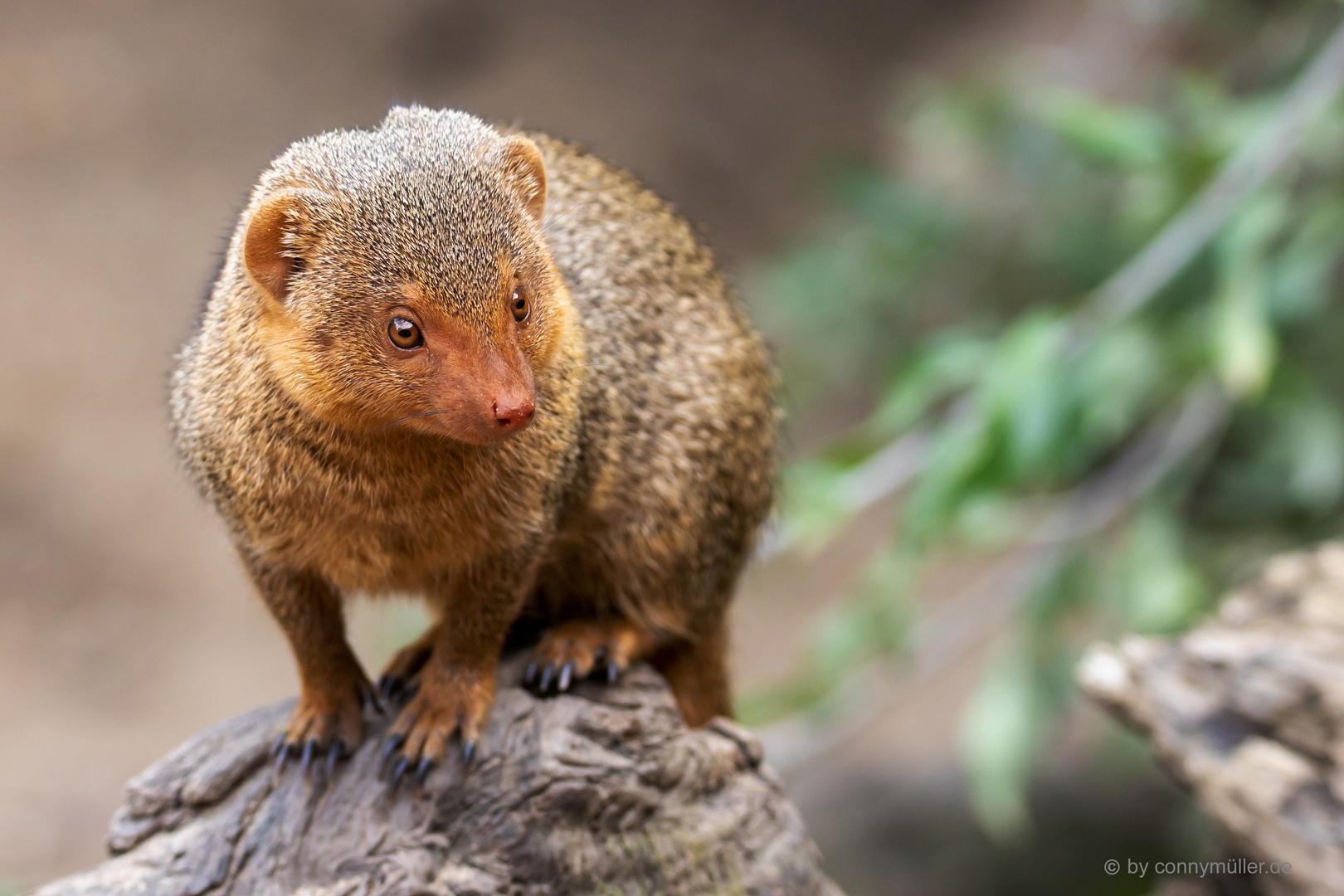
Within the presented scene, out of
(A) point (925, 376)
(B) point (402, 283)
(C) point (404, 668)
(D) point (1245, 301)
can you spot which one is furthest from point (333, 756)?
(D) point (1245, 301)

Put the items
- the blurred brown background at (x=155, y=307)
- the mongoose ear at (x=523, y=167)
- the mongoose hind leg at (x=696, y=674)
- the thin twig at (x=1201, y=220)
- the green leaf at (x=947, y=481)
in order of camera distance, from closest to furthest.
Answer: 1. the mongoose ear at (x=523, y=167)
2. the mongoose hind leg at (x=696, y=674)
3. the green leaf at (x=947, y=481)
4. the thin twig at (x=1201, y=220)
5. the blurred brown background at (x=155, y=307)

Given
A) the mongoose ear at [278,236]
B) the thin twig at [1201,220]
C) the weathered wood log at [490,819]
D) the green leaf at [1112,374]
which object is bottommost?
the weathered wood log at [490,819]

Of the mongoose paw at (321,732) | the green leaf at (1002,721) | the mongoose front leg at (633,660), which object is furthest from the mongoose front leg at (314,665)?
the green leaf at (1002,721)

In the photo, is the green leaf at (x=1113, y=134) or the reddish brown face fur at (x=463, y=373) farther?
the green leaf at (x=1113, y=134)

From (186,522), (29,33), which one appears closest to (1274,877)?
(186,522)

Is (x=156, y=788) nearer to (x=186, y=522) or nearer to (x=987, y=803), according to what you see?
(x=987, y=803)

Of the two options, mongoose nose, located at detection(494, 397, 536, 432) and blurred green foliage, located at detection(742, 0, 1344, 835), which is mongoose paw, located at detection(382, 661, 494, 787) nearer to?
mongoose nose, located at detection(494, 397, 536, 432)

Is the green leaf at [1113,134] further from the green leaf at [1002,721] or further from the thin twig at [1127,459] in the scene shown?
the green leaf at [1002,721]

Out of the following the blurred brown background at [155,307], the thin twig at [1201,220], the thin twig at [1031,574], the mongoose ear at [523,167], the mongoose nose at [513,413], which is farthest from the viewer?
the blurred brown background at [155,307]
